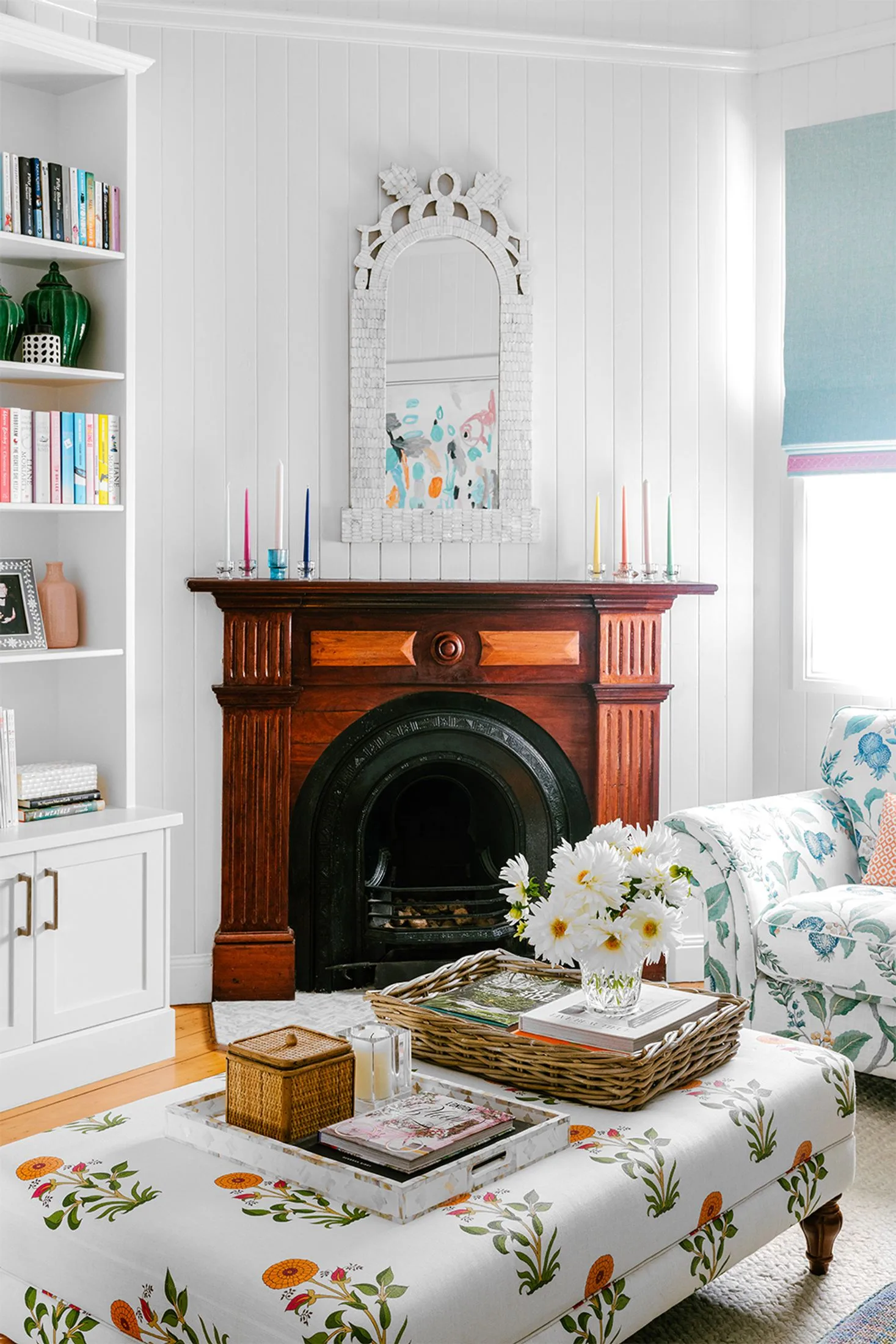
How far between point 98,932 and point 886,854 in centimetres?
205

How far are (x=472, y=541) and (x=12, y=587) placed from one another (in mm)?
1379

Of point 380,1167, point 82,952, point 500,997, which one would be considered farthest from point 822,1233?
point 82,952

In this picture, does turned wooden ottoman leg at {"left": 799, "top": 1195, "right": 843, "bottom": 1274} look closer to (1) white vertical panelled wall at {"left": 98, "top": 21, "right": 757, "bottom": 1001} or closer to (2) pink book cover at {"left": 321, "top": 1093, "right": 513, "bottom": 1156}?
(2) pink book cover at {"left": 321, "top": 1093, "right": 513, "bottom": 1156}

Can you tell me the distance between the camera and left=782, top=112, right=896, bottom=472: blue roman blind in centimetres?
407

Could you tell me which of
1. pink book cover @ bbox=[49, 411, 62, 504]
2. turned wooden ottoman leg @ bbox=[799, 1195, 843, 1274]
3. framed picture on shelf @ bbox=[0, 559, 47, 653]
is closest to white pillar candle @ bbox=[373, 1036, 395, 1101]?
turned wooden ottoman leg @ bbox=[799, 1195, 843, 1274]

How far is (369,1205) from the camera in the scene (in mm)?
1698

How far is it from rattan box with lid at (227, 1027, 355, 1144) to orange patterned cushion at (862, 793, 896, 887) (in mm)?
1957

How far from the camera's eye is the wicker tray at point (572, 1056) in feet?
6.81

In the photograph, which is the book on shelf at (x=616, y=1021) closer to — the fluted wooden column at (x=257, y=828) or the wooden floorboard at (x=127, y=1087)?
the wooden floorboard at (x=127, y=1087)

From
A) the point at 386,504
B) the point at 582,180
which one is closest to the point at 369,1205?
the point at 386,504

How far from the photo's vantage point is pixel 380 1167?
176 cm

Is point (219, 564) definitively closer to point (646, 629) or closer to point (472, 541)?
point (472, 541)

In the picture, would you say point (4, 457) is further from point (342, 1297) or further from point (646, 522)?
point (342, 1297)

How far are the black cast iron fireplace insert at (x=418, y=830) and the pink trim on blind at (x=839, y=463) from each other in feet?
3.96
